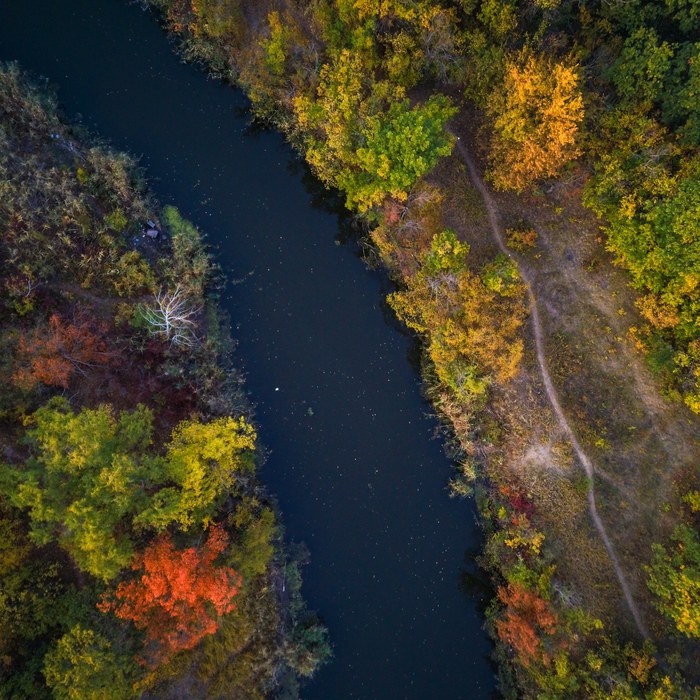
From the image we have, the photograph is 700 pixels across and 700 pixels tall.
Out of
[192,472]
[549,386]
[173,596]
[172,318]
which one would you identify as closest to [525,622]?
[549,386]

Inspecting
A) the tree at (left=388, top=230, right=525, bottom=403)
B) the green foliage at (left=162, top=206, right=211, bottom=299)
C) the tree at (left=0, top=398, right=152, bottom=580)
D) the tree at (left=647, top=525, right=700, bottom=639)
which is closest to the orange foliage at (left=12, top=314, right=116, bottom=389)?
the tree at (left=0, top=398, right=152, bottom=580)

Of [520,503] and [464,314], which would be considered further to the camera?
[520,503]

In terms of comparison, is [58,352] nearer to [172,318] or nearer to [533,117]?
[172,318]

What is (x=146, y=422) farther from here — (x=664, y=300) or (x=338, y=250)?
(x=664, y=300)

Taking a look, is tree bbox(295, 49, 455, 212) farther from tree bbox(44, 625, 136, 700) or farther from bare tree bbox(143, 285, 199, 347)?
tree bbox(44, 625, 136, 700)

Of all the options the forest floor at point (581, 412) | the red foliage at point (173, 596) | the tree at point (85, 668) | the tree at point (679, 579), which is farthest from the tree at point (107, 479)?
the tree at point (679, 579)

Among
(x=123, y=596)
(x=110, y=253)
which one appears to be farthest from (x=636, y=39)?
(x=123, y=596)

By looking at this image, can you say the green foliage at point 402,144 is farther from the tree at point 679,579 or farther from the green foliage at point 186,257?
the tree at point 679,579
